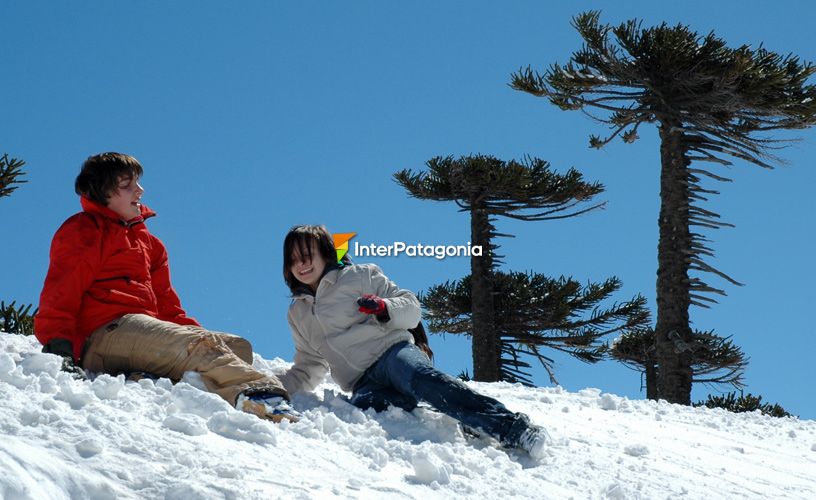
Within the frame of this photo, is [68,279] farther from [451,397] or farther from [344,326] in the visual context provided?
[451,397]

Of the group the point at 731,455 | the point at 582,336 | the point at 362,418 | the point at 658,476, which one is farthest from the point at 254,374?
the point at 582,336

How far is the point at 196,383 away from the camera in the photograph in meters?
3.64

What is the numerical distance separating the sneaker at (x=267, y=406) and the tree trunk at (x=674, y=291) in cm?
796

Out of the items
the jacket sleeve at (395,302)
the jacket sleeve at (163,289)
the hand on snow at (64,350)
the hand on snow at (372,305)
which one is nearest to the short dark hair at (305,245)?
the jacket sleeve at (395,302)

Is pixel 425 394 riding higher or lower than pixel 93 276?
lower

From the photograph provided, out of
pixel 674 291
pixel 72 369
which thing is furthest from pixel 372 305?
pixel 674 291

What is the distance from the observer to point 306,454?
3004 millimetres

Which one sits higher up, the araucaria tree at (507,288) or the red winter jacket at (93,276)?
the araucaria tree at (507,288)

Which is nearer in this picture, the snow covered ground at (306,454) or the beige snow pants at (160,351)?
the snow covered ground at (306,454)

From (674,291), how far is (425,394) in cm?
758

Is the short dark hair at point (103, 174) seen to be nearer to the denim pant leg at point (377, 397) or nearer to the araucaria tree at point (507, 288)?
the denim pant leg at point (377, 397)

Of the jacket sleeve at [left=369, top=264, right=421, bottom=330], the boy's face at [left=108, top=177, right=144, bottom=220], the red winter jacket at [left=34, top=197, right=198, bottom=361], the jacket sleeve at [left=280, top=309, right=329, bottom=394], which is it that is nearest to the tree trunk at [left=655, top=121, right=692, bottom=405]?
the jacket sleeve at [left=369, top=264, right=421, bottom=330]

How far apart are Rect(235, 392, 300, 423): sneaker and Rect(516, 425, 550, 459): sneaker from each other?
95cm

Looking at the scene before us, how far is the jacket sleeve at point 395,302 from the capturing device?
13.0 feet
